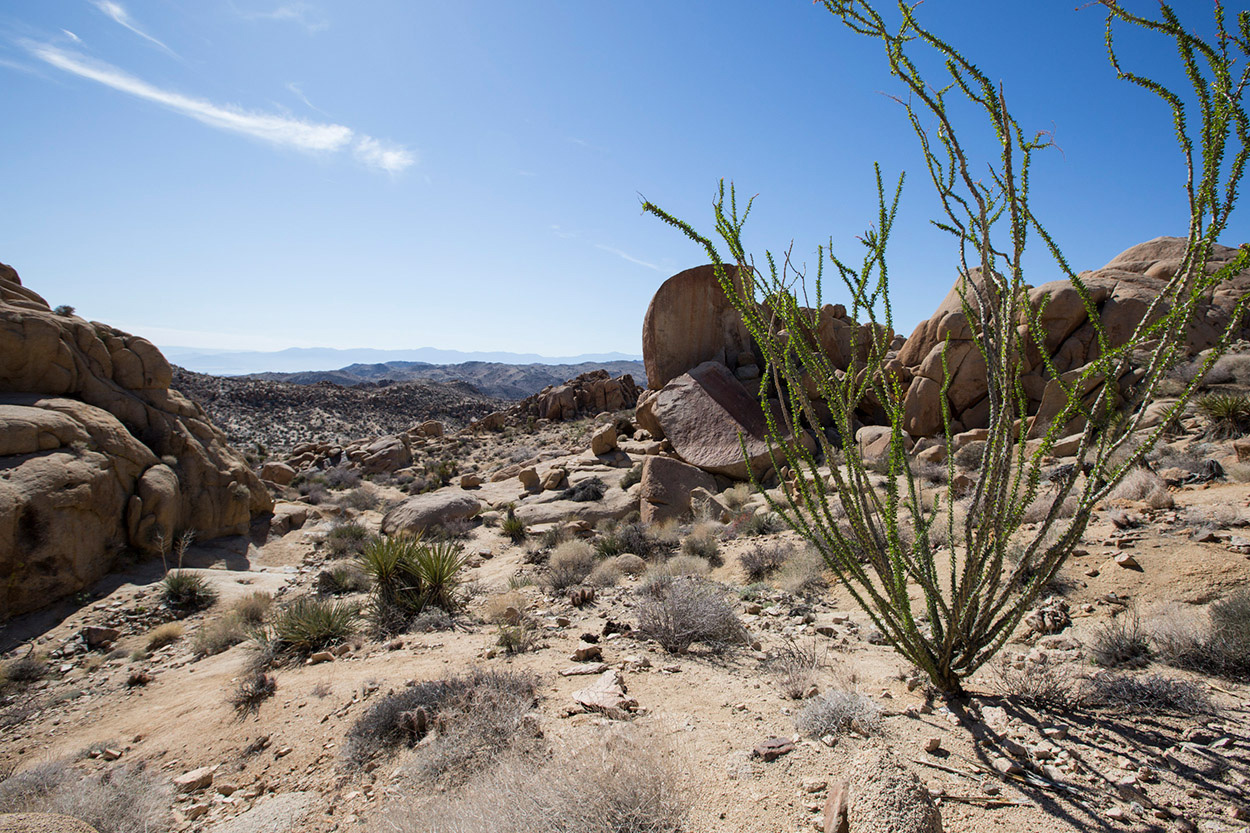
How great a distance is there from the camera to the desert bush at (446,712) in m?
3.60

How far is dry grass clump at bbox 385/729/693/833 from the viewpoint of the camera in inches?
96.1

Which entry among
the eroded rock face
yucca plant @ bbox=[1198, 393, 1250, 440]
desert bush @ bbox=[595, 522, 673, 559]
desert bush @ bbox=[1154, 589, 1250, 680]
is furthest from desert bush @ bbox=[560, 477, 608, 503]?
yucca plant @ bbox=[1198, 393, 1250, 440]

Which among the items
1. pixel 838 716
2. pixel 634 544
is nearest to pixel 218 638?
pixel 634 544

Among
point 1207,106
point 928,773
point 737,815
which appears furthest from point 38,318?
point 1207,106

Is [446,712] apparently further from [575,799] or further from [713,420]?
[713,420]

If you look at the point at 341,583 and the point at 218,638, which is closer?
the point at 218,638

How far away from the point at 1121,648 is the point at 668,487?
8.91m

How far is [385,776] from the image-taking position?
136 inches

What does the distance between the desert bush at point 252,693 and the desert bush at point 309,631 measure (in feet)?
2.43

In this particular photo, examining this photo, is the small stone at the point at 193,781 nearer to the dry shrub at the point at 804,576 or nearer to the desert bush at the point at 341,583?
the desert bush at the point at 341,583

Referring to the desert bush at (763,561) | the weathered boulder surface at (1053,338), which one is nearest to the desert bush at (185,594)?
the desert bush at (763,561)

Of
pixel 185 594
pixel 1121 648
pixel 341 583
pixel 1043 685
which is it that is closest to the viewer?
pixel 1043 685

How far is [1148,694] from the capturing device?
3.08 metres

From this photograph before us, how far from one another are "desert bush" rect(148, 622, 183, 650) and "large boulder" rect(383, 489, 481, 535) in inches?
204
